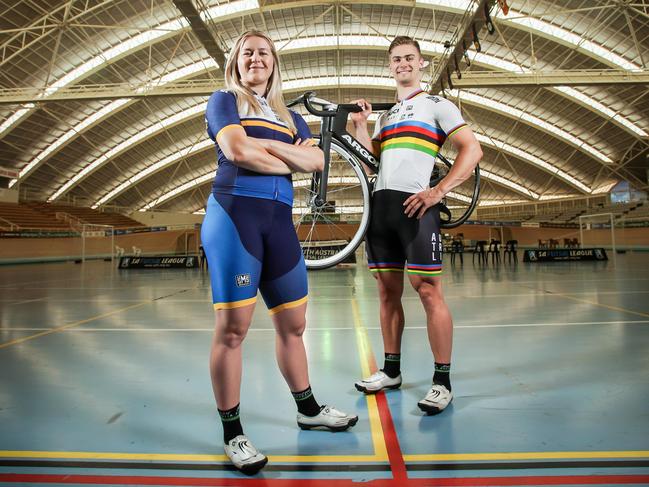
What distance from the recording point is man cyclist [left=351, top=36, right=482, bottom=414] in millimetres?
2379

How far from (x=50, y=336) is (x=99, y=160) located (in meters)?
34.3

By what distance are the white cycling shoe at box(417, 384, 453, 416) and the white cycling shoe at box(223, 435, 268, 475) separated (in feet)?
3.01

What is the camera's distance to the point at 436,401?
7.23 feet

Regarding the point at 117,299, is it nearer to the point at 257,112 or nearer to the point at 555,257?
the point at 257,112

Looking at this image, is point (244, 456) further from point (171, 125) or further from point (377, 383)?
point (171, 125)

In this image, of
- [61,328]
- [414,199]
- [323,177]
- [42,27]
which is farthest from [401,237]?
[42,27]

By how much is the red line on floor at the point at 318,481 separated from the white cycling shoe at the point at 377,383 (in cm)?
98

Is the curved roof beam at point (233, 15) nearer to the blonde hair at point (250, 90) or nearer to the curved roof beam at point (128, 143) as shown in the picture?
the curved roof beam at point (128, 143)

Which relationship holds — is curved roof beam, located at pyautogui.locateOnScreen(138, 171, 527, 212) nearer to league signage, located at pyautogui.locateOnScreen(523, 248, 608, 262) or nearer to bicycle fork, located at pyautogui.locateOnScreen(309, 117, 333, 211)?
league signage, located at pyautogui.locateOnScreen(523, 248, 608, 262)

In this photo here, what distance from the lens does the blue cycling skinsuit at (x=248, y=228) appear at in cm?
176

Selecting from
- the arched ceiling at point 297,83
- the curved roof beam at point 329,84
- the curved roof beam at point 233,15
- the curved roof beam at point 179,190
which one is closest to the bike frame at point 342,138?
the arched ceiling at point 297,83

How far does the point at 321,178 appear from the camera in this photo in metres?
2.88

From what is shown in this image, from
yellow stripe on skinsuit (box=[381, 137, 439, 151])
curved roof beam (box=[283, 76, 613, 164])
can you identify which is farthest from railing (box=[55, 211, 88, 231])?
yellow stripe on skinsuit (box=[381, 137, 439, 151])

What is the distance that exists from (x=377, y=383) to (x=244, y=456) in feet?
3.62
